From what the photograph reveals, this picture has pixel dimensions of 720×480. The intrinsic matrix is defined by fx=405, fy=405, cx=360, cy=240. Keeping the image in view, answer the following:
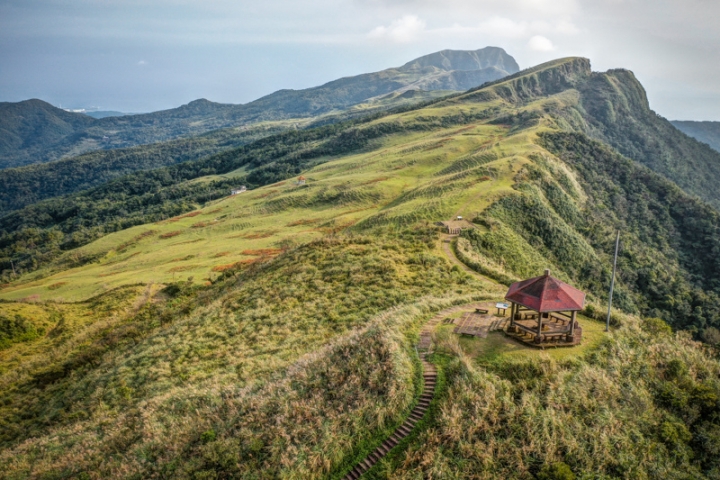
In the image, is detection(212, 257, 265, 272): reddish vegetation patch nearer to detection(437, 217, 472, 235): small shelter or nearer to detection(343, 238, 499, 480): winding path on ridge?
detection(437, 217, 472, 235): small shelter

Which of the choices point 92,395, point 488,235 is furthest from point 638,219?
point 92,395

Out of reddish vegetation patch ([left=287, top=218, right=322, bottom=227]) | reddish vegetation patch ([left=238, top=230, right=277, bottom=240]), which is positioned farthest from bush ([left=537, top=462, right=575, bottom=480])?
reddish vegetation patch ([left=287, top=218, right=322, bottom=227])

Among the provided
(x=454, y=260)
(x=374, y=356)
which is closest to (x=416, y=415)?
(x=374, y=356)

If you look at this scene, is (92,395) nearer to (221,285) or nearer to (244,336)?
(244,336)

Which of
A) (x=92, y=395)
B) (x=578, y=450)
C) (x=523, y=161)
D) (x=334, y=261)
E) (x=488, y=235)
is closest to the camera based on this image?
A: (x=578, y=450)

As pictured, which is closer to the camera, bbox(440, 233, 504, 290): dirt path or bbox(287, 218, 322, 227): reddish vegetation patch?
bbox(440, 233, 504, 290): dirt path

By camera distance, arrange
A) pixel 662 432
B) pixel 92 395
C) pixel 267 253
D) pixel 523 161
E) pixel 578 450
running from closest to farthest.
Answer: pixel 578 450 < pixel 662 432 < pixel 92 395 < pixel 267 253 < pixel 523 161

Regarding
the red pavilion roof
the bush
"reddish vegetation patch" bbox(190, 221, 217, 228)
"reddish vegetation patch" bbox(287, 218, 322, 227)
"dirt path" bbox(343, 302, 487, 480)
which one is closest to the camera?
the bush
